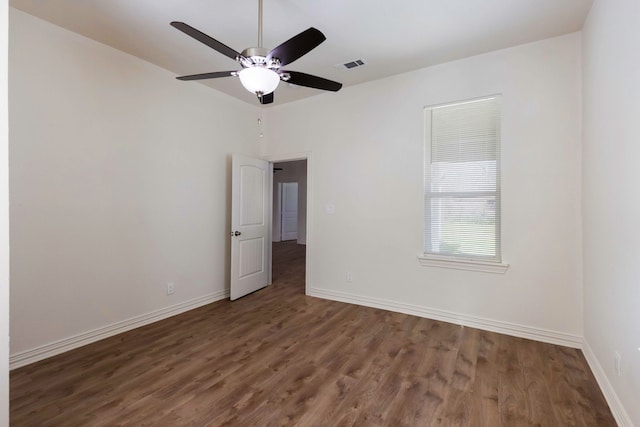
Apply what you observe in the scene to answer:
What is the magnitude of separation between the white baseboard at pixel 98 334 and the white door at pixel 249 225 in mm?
544

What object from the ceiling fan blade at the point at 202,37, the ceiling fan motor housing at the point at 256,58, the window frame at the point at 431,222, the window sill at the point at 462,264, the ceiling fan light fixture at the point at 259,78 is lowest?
the window sill at the point at 462,264

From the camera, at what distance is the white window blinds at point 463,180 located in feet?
9.98

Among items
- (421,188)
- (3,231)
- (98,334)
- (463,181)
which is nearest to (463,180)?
(463,181)

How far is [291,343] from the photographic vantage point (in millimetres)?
2752

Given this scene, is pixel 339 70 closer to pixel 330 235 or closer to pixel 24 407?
pixel 330 235

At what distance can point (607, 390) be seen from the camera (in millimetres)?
1931

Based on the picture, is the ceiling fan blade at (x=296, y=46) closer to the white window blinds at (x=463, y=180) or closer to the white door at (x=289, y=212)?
the white window blinds at (x=463, y=180)

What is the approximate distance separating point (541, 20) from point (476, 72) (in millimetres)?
673

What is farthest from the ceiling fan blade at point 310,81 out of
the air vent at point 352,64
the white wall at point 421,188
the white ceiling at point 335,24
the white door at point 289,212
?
the white door at point 289,212

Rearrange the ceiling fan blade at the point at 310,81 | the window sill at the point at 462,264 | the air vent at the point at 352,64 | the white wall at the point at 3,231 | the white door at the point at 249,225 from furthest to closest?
the white door at the point at 249,225
the air vent at the point at 352,64
the window sill at the point at 462,264
the ceiling fan blade at the point at 310,81
the white wall at the point at 3,231

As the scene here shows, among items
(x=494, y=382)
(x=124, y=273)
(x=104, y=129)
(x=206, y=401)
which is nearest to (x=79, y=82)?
(x=104, y=129)

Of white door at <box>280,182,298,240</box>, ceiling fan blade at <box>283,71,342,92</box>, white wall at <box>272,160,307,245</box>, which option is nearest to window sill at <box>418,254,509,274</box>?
ceiling fan blade at <box>283,71,342,92</box>

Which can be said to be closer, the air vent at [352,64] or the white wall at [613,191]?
the white wall at [613,191]

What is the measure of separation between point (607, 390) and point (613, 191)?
4.39 ft
